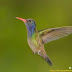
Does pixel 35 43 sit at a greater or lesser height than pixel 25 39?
greater

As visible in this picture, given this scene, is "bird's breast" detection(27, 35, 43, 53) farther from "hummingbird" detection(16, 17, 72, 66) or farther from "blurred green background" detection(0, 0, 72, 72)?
"blurred green background" detection(0, 0, 72, 72)

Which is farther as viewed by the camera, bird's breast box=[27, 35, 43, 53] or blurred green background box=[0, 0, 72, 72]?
blurred green background box=[0, 0, 72, 72]

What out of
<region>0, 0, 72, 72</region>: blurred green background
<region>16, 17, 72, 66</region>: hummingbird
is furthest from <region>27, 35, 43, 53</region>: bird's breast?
<region>0, 0, 72, 72</region>: blurred green background

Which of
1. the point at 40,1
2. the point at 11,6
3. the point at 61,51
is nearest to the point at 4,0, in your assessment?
the point at 11,6

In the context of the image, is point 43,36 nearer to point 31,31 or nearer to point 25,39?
point 31,31

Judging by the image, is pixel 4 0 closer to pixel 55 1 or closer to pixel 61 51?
pixel 55 1

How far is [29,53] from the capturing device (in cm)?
120

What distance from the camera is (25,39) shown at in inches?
47.6

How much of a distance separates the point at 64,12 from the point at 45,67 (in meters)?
0.43

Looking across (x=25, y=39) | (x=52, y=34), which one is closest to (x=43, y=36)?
(x=52, y=34)

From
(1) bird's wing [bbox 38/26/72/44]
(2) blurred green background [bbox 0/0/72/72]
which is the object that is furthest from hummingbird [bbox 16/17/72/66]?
(2) blurred green background [bbox 0/0/72/72]

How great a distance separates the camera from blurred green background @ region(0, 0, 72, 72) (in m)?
1.20

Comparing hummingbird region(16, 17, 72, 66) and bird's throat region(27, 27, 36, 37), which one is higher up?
bird's throat region(27, 27, 36, 37)

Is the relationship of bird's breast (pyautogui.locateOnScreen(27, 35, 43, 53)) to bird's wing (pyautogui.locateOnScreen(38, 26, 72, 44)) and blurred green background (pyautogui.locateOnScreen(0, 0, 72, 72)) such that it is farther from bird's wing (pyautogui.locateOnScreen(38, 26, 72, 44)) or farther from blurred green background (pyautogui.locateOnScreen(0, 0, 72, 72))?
blurred green background (pyautogui.locateOnScreen(0, 0, 72, 72))
